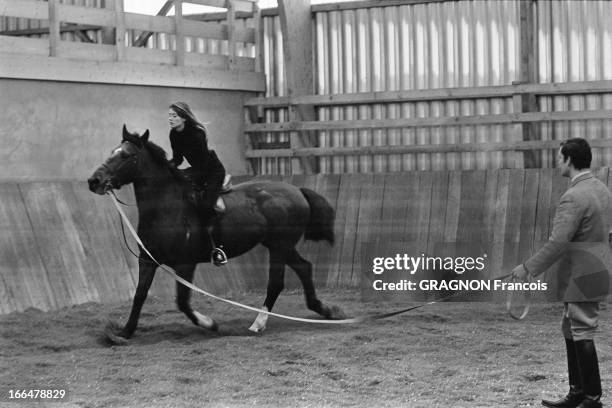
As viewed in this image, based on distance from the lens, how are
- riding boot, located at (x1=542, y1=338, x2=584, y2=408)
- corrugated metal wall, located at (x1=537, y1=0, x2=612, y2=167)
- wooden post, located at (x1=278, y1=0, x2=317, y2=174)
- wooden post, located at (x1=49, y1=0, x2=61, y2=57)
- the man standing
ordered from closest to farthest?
the man standing
riding boot, located at (x1=542, y1=338, x2=584, y2=408)
wooden post, located at (x1=49, y1=0, x2=61, y2=57)
corrugated metal wall, located at (x1=537, y1=0, x2=612, y2=167)
wooden post, located at (x1=278, y1=0, x2=317, y2=174)

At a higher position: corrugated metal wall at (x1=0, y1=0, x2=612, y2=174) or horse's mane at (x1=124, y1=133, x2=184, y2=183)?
corrugated metal wall at (x1=0, y1=0, x2=612, y2=174)

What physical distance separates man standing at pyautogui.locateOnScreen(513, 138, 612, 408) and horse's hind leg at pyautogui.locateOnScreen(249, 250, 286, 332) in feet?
10.6

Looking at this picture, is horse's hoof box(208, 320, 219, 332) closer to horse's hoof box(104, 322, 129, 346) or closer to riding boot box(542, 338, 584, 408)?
horse's hoof box(104, 322, 129, 346)

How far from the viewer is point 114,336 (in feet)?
26.1

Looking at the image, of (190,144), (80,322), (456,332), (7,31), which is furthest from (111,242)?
(7,31)

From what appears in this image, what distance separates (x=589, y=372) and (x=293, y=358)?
2.41 metres

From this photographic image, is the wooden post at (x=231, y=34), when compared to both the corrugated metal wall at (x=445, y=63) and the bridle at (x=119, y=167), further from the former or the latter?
the bridle at (x=119, y=167)

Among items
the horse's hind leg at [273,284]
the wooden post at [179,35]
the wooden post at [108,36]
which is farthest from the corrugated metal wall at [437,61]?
the horse's hind leg at [273,284]

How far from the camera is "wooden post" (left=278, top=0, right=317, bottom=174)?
11.6 meters

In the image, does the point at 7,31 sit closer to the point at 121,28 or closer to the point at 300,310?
the point at 121,28

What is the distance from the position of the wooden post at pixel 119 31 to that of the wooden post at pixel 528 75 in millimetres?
3590

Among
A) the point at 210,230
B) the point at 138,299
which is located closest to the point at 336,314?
the point at 210,230

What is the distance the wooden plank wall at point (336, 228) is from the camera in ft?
28.9

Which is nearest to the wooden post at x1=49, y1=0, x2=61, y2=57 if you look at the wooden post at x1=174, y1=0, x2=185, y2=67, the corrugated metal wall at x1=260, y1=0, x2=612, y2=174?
the wooden post at x1=174, y1=0, x2=185, y2=67
